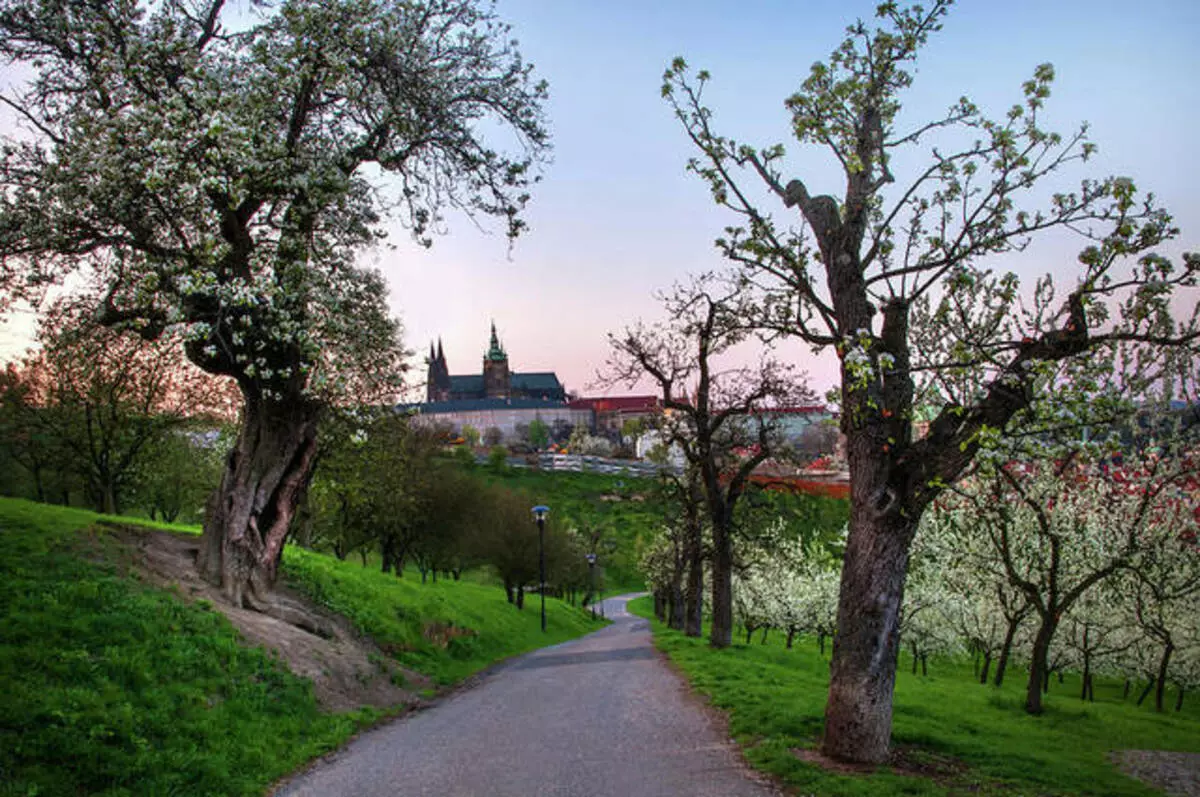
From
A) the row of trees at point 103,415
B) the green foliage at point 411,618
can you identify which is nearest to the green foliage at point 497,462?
the row of trees at point 103,415

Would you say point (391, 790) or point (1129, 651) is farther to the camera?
point (1129, 651)

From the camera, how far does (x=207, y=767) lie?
8734mm

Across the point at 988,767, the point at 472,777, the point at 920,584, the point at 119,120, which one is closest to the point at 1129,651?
the point at 920,584

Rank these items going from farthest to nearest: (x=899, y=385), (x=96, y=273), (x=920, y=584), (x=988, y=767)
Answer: (x=920, y=584) → (x=96, y=273) → (x=988, y=767) → (x=899, y=385)

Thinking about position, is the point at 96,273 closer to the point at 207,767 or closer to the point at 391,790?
the point at 207,767

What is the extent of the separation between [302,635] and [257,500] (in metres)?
2.84

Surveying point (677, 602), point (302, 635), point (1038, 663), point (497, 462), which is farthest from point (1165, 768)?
point (497, 462)

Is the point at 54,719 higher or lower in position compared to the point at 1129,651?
higher

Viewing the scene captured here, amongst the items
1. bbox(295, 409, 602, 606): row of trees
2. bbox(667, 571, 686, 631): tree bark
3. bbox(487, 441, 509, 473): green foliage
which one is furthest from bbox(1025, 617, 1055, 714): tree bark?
bbox(487, 441, 509, 473): green foliage

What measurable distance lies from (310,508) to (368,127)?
26.9 meters

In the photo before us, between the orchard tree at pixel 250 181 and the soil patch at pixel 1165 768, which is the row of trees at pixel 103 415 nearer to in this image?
the orchard tree at pixel 250 181

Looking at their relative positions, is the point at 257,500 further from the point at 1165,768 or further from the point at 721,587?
the point at 1165,768

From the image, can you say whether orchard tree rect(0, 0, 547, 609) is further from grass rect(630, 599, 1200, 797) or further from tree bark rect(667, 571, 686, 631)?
tree bark rect(667, 571, 686, 631)

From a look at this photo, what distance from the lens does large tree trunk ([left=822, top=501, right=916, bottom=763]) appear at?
31.6ft
